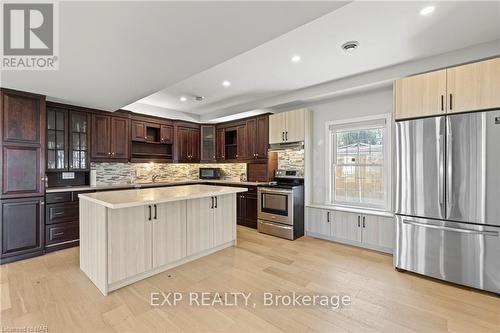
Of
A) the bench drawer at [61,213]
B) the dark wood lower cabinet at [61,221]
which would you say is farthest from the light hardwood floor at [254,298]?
the bench drawer at [61,213]

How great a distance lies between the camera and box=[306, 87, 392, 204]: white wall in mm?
3840

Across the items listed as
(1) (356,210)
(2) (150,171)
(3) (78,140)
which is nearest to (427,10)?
(1) (356,210)

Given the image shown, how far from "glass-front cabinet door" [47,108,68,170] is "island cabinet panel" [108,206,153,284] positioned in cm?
252

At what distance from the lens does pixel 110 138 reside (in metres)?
4.76

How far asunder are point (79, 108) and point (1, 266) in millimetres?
2689

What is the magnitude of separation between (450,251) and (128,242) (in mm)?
3622

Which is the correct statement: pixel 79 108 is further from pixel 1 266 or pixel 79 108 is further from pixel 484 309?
pixel 484 309

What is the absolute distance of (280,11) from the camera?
1.72m

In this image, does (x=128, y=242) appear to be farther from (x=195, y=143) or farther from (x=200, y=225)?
(x=195, y=143)

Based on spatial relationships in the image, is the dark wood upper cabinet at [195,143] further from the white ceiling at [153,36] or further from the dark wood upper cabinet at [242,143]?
the white ceiling at [153,36]

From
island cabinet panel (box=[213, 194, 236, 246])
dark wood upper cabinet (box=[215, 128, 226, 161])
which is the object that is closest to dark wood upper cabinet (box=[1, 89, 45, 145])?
island cabinet panel (box=[213, 194, 236, 246])

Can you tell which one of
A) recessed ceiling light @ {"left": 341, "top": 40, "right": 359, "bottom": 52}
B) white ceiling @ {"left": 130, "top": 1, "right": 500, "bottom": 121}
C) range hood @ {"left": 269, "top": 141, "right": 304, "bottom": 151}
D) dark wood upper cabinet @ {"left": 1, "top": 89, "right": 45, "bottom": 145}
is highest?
white ceiling @ {"left": 130, "top": 1, "right": 500, "bottom": 121}

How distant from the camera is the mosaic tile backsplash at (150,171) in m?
4.94

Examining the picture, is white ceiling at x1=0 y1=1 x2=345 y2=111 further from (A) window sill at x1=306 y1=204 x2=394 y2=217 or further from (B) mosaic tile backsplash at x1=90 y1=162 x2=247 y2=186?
(A) window sill at x1=306 y1=204 x2=394 y2=217
